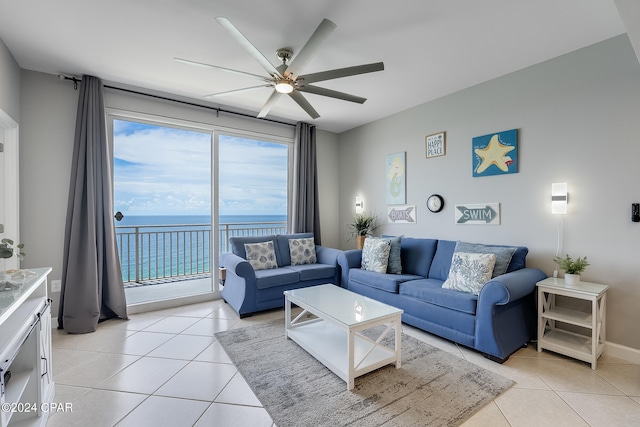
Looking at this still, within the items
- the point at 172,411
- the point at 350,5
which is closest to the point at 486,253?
the point at 350,5

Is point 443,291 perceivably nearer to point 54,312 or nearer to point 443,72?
point 443,72

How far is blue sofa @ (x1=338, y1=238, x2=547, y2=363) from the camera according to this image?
94.1 inches

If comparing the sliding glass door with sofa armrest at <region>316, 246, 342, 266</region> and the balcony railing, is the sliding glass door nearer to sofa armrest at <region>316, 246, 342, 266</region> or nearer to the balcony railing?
the balcony railing

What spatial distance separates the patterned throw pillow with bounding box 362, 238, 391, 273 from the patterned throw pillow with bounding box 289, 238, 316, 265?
34.4 inches

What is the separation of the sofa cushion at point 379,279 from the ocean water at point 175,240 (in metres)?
1.84

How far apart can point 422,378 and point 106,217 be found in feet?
11.8

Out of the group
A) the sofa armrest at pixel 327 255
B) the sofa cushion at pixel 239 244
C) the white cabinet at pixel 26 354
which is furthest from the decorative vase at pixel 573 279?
the white cabinet at pixel 26 354

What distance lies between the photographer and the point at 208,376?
2.21 meters

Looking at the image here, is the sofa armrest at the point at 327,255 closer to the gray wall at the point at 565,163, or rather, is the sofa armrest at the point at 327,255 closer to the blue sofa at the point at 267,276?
the blue sofa at the point at 267,276

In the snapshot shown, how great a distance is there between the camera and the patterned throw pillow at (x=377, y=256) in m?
3.64

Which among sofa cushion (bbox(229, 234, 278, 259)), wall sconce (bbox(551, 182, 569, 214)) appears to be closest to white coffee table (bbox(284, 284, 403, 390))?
sofa cushion (bbox(229, 234, 278, 259))

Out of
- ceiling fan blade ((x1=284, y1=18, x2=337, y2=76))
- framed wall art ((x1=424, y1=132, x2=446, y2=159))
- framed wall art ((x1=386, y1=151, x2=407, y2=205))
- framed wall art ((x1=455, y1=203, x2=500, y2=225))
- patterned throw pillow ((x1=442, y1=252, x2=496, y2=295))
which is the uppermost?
ceiling fan blade ((x1=284, y1=18, x2=337, y2=76))

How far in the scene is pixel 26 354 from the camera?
1.64m

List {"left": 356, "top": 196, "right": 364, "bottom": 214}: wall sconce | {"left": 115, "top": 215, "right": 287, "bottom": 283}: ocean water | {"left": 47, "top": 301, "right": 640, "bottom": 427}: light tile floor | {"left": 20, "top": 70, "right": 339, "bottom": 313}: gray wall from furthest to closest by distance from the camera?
{"left": 356, "top": 196, "right": 364, "bottom": 214}: wall sconce → {"left": 115, "top": 215, "right": 287, "bottom": 283}: ocean water → {"left": 20, "top": 70, "right": 339, "bottom": 313}: gray wall → {"left": 47, "top": 301, "right": 640, "bottom": 427}: light tile floor
